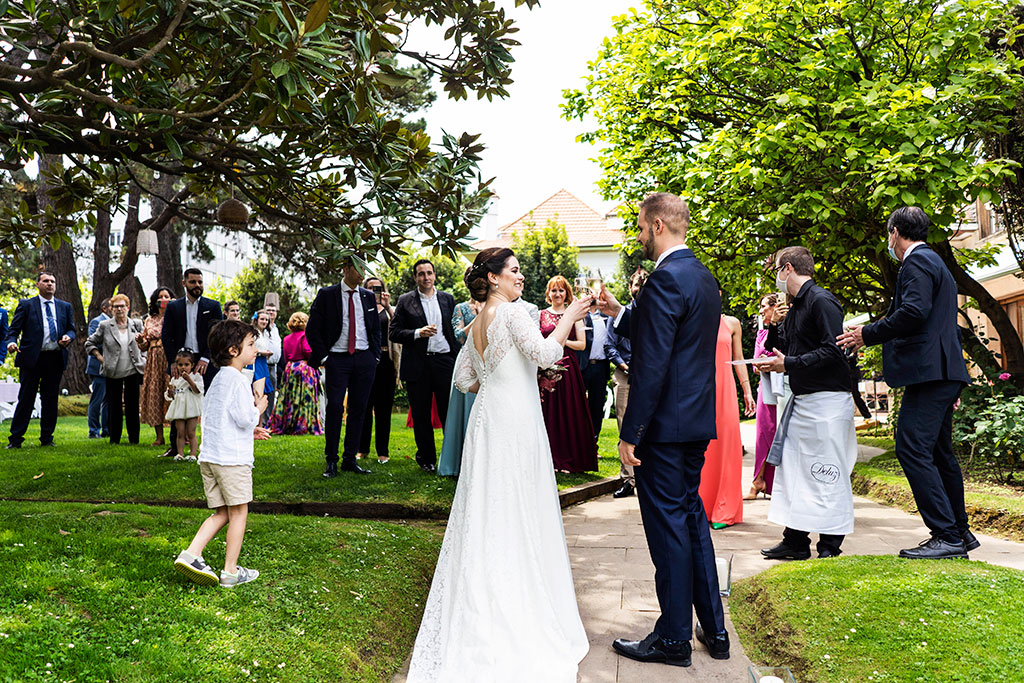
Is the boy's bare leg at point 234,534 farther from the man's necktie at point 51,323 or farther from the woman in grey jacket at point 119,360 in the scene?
the man's necktie at point 51,323

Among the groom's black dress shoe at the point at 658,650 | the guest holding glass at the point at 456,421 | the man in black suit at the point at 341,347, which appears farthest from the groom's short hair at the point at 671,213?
the man in black suit at the point at 341,347

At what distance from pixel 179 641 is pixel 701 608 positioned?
267 cm

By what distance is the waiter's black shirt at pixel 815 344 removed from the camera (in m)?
6.04

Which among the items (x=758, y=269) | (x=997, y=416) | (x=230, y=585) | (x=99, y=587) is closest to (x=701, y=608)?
(x=230, y=585)

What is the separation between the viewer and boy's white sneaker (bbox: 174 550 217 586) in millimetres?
4492

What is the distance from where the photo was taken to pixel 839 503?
20.0 ft

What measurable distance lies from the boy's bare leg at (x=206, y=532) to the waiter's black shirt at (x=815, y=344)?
4091 millimetres

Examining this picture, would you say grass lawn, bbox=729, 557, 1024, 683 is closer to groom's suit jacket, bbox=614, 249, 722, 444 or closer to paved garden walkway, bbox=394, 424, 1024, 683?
paved garden walkway, bbox=394, 424, 1024, 683

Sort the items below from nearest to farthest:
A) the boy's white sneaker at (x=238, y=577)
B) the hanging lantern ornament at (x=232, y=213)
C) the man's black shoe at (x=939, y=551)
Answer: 1. the boy's white sneaker at (x=238, y=577)
2. the man's black shoe at (x=939, y=551)
3. the hanging lantern ornament at (x=232, y=213)

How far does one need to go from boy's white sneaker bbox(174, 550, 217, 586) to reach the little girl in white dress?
225 inches

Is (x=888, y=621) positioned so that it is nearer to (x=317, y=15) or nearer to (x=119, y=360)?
(x=317, y=15)

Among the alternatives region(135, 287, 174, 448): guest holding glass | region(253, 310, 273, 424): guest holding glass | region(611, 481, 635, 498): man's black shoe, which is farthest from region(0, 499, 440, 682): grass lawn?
region(253, 310, 273, 424): guest holding glass

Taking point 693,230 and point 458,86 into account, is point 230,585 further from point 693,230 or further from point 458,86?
point 693,230

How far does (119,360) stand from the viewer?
36.4 feet
